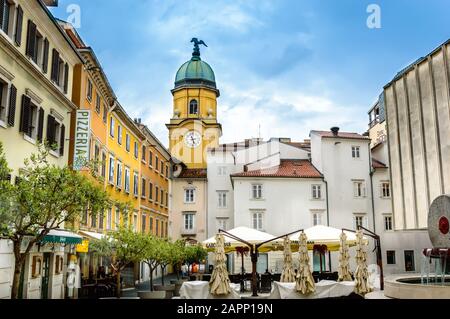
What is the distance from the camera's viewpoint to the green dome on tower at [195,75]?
206 feet

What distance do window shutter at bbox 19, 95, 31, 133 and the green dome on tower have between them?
144 feet

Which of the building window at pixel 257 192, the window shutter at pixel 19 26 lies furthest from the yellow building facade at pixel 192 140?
the window shutter at pixel 19 26

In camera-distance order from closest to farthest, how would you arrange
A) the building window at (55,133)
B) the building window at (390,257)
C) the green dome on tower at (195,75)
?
the building window at (55,133)
the building window at (390,257)
the green dome on tower at (195,75)

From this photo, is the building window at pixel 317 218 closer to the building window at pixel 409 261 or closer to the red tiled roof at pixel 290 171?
the red tiled roof at pixel 290 171

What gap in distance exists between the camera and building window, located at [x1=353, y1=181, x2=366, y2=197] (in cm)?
4484

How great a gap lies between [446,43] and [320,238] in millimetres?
13213

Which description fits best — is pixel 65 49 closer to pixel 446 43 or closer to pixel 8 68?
pixel 8 68

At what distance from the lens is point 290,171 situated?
4541cm

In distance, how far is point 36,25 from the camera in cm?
1989

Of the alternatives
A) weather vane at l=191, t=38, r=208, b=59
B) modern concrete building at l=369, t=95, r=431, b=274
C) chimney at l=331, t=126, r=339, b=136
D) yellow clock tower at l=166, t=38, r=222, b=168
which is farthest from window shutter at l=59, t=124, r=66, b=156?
weather vane at l=191, t=38, r=208, b=59

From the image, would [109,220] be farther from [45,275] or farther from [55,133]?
[55,133]

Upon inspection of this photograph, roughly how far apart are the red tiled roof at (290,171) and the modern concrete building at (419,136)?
471 inches

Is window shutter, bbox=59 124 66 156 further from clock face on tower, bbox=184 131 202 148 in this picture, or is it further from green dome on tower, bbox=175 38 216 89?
green dome on tower, bbox=175 38 216 89
